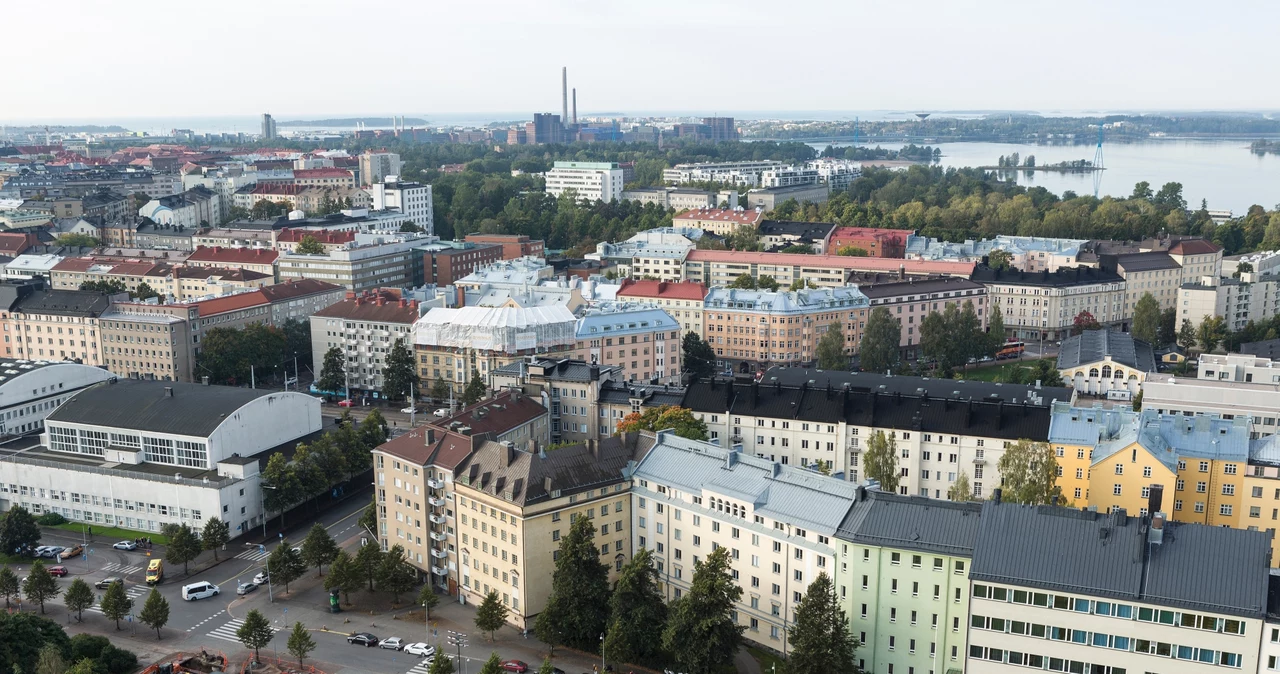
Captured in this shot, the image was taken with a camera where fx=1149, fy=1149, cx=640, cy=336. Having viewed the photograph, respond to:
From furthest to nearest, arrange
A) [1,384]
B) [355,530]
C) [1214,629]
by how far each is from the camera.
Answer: [1,384]
[355,530]
[1214,629]

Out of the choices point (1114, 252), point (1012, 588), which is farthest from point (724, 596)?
point (1114, 252)

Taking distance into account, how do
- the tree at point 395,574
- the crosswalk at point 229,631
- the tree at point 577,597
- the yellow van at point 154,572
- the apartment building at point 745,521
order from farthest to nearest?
the yellow van at point 154,572 → the tree at point 395,574 → the crosswalk at point 229,631 → the tree at point 577,597 → the apartment building at point 745,521

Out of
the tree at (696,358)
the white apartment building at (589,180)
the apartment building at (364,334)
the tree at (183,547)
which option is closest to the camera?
the tree at (183,547)

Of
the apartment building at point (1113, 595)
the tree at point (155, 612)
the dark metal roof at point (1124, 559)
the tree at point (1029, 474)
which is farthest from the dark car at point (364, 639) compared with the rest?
the tree at point (1029, 474)

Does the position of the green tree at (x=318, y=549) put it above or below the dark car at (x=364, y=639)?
above

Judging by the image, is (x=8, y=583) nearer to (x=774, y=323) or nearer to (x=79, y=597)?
(x=79, y=597)

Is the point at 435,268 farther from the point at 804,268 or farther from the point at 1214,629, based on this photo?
the point at 1214,629

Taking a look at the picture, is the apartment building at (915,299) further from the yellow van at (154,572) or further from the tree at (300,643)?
the tree at (300,643)

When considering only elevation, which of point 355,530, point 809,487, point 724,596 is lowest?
point 355,530
